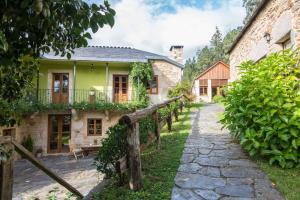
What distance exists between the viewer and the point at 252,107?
4.02m

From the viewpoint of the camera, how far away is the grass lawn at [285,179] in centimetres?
270

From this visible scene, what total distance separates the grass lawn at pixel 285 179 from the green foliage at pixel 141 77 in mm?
10433

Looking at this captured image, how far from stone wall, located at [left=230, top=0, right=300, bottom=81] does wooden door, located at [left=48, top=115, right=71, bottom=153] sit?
990cm

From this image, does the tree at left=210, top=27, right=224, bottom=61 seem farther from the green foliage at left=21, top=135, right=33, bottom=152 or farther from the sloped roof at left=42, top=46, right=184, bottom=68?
the green foliage at left=21, top=135, right=33, bottom=152

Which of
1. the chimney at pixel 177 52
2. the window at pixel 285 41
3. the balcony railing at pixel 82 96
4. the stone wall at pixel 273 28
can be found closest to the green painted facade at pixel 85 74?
the balcony railing at pixel 82 96

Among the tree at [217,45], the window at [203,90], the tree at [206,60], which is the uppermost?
the tree at [217,45]

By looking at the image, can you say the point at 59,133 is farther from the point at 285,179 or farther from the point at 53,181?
the point at 285,179

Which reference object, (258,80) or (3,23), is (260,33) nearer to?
(258,80)

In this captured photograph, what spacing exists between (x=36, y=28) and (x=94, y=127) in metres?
12.4

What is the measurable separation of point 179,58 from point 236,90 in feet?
44.9

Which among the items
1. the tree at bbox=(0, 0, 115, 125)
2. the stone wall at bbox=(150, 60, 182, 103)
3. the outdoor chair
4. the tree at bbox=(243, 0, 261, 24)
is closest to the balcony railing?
the stone wall at bbox=(150, 60, 182, 103)

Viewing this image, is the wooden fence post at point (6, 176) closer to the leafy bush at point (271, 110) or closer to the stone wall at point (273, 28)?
the leafy bush at point (271, 110)

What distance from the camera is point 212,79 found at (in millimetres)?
28828

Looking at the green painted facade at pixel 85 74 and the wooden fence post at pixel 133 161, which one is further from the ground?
the green painted facade at pixel 85 74
